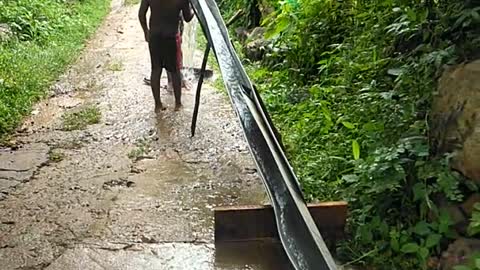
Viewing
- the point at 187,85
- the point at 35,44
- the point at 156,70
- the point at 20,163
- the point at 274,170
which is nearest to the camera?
the point at 274,170

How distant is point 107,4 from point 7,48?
519 cm

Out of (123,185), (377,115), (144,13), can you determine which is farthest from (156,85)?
(377,115)

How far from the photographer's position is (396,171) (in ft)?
10.8

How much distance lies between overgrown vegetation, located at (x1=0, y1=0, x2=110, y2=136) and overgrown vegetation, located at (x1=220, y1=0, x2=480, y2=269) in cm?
249

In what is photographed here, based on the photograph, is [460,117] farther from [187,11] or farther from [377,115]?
[187,11]

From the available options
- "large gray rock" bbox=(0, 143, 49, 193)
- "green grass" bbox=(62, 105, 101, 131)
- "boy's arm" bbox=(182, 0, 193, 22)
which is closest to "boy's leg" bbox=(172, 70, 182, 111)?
"boy's arm" bbox=(182, 0, 193, 22)

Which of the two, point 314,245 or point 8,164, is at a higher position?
point 314,245

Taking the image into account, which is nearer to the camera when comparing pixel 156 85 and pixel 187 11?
pixel 187 11

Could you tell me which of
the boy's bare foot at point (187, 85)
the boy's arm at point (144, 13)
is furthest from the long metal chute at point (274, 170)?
the boy's bare foot at point (187, 85)

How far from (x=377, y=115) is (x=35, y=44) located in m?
6.08

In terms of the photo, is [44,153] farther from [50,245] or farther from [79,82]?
[79,82]

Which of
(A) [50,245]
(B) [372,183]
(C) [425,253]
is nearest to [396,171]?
(B) [372,183]

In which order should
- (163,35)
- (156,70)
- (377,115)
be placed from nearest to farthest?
(377,115)
(163,35)
(156,70)

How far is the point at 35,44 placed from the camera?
877cm
